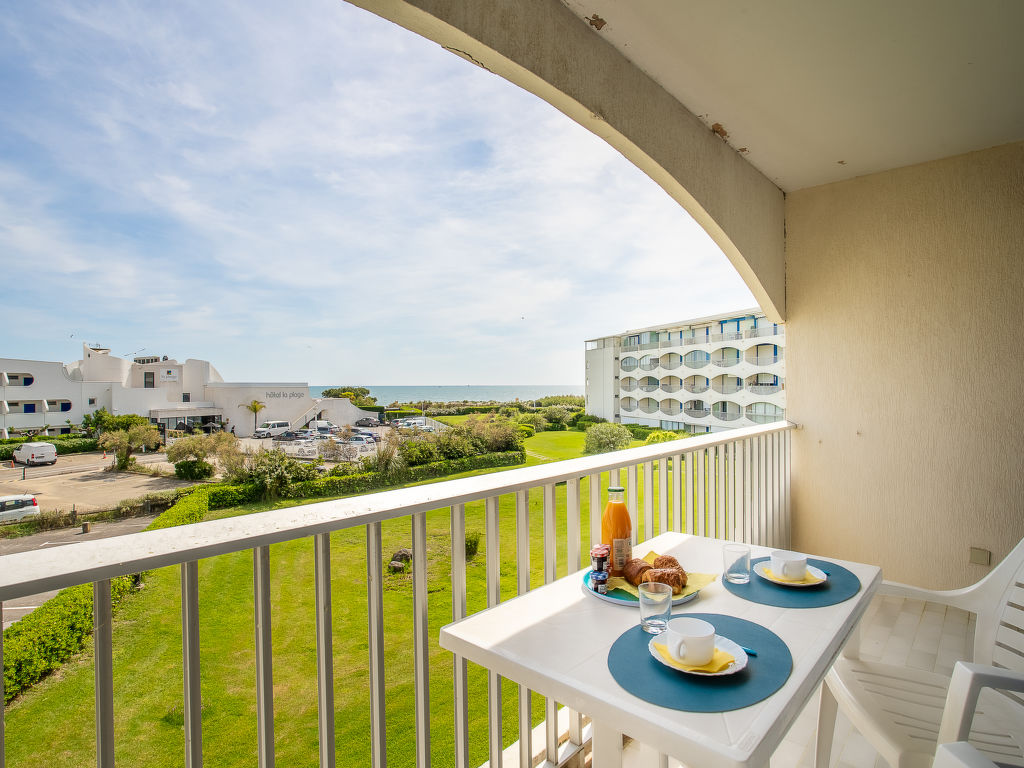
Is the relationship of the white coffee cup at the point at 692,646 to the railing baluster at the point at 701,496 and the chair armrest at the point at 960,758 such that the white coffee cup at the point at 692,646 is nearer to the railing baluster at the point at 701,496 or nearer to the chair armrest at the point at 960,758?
the chair armrest at the point at 960,758

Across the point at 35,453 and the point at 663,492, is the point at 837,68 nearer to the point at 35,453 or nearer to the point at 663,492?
the point at 663,492

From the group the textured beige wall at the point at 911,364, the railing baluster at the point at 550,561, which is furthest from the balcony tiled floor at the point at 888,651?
the railing baluster at the point at 550,561

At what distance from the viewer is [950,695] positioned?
0.97m

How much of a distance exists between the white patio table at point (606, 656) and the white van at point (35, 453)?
185cm

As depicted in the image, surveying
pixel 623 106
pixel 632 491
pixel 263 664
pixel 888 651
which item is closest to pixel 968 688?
pixel 632 491

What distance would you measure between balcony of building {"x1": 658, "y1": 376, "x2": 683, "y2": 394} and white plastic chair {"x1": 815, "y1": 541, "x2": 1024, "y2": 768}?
3252 mm

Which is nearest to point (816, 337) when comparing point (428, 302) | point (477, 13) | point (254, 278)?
point (477, 13)

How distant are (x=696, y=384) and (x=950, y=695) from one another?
3.72 metres

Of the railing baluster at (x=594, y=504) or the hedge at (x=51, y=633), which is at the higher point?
the railing baluster at (x=594, y=504)

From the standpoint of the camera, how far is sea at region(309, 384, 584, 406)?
4.79 meters

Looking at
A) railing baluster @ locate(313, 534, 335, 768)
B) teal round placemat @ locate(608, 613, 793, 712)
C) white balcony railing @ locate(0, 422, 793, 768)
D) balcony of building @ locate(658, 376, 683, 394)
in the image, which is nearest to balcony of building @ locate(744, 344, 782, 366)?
balcony of building @ locate(658, 376, 683, 394)

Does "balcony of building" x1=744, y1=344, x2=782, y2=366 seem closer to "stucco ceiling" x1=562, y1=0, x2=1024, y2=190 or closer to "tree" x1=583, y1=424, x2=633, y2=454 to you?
"tree" x1=583, y1=424, x2=633, y2=454

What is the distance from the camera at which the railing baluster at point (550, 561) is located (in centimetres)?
150

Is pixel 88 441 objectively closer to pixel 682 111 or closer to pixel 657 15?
pixel 657 15
